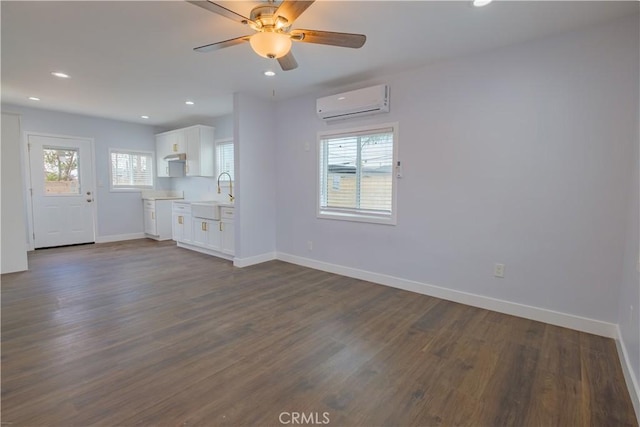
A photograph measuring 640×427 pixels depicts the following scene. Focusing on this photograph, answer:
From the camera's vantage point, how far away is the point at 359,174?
4.05 meters

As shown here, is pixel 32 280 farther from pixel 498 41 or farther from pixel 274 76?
pixel 498 41

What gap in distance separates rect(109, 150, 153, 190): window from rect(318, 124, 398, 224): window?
476 cm

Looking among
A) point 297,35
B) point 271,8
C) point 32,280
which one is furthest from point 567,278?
point 32,280

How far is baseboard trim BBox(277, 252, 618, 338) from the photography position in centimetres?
253

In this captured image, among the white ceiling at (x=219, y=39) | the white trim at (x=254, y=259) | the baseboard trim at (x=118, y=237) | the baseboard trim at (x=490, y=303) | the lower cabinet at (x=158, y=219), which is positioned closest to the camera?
the white ceiling at (x=219, y=39)

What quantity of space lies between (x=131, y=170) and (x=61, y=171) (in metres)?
1.22

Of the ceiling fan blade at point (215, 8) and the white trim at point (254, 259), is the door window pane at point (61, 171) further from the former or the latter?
the ceiling fan blade at point (215, 8)

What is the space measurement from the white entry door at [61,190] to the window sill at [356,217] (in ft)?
16.3

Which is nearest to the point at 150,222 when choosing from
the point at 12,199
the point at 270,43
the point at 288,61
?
the point at 12,199

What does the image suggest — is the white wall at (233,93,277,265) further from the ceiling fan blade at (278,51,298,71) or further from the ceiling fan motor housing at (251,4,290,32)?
the ceiling fan motor housing at (251,4,290,32)

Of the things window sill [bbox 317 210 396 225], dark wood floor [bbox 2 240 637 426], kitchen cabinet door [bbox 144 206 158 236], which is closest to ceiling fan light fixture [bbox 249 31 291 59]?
dark wood floor [bbox 2 240 637 426]

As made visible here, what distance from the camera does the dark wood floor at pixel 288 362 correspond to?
5.43 ft

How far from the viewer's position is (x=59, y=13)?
2.30 meters
